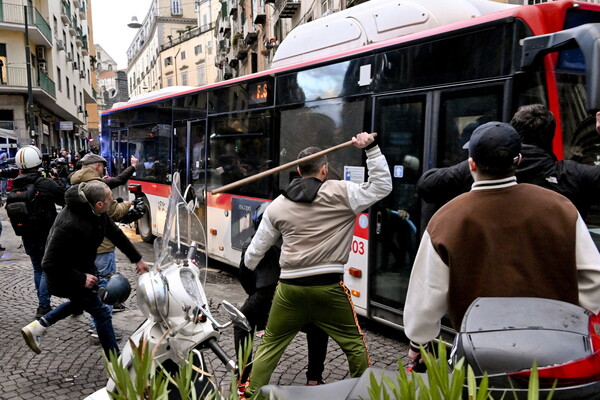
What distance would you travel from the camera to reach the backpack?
5812mm

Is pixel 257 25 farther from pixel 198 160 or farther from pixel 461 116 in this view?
pixel 461 116

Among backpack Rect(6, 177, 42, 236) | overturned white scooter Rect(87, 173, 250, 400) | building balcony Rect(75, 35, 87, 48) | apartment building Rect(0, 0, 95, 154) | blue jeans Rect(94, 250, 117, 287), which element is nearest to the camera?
overturned white scooter Rect(87, 173, 250, 400)

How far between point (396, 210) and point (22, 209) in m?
3.92

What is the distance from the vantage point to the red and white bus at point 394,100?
4.06 meters

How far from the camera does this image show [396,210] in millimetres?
5020

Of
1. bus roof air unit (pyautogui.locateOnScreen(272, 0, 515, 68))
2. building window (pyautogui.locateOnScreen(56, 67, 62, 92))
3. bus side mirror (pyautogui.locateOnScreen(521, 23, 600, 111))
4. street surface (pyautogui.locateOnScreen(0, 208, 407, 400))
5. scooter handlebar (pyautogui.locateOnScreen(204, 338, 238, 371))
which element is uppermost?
building window (pyautogui.locateOnScreen(56, 67, 62, 92))

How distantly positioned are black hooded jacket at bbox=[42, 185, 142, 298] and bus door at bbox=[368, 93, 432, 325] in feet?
7.36

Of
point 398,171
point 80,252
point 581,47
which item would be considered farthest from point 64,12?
point 581,47

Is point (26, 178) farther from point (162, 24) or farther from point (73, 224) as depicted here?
point (162, 24)

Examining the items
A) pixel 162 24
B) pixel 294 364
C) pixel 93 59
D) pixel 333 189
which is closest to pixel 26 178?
pixel 294 364

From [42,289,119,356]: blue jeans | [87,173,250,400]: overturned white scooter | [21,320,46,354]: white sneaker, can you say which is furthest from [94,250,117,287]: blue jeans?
[87,173,250,400]: overturned white scooter

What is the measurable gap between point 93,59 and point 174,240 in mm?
61021

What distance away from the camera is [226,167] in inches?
315

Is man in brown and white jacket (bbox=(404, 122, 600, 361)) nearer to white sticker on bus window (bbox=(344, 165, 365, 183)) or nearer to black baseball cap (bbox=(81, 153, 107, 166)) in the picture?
white sticker on bus window (bbox=(344, 165, 365, 183))
